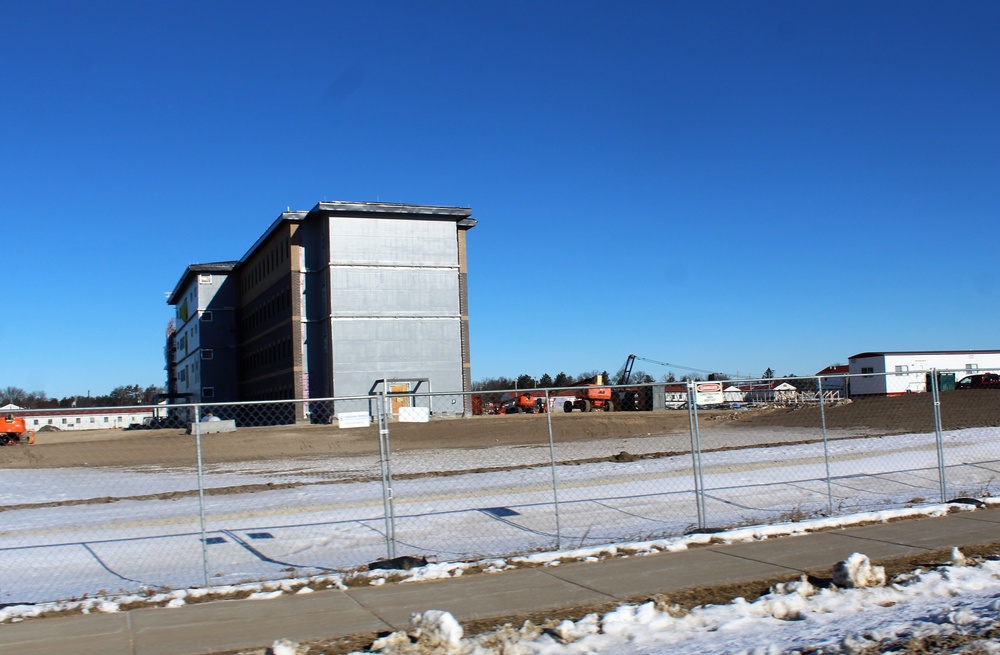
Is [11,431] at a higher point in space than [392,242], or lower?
lower

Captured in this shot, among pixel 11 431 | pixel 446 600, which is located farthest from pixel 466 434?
pixel 446 600

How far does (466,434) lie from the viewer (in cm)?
4062

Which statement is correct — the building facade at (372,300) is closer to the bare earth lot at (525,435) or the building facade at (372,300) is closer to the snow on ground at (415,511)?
the bare earth lot at (525,435)

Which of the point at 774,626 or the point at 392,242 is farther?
the point at 392,242

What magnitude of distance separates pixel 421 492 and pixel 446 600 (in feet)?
32.0

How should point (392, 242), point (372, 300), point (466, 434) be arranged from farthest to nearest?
point (392, 242) → point (372, 300) → point (466, 434)

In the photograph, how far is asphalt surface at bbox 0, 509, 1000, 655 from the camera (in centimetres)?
684

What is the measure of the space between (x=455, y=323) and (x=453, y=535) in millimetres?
53259

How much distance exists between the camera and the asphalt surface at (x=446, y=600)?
684 cm

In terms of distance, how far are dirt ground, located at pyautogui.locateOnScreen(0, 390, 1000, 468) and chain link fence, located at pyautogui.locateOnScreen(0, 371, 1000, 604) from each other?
0.27 meters

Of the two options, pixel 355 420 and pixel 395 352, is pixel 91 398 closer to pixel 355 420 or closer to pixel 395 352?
pixel 395 352

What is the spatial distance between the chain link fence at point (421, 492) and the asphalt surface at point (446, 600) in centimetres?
135

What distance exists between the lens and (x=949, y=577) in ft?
24.9

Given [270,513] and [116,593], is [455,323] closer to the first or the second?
[270,513]
